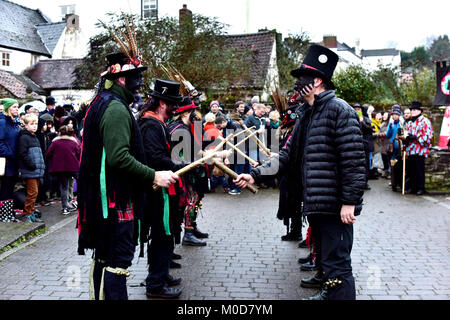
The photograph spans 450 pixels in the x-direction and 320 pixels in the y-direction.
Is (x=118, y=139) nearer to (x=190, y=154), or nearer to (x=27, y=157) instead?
(x=190, y=154)

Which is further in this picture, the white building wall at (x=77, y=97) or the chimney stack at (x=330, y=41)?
the chimney stack at (x=330, y=41)

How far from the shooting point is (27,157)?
8.12 meters

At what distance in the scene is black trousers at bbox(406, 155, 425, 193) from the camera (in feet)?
37.5

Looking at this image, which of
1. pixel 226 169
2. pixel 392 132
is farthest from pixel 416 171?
pixel 226 169

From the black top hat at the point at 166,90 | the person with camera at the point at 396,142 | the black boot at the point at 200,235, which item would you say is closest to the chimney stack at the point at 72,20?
the person with camera at the point at 396,142

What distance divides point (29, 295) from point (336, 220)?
3.09m

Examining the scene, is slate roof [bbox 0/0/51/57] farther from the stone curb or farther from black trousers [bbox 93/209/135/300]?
black trousers [bbox 93/209/135/300]

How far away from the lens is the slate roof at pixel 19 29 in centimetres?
3709

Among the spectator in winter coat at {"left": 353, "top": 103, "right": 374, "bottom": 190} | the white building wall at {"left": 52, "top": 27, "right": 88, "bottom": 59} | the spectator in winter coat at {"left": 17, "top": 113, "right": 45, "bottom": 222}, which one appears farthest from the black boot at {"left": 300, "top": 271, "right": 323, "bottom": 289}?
the white building wall at {"left": 52, "top": 27, "right": 88, "bottom": 59}

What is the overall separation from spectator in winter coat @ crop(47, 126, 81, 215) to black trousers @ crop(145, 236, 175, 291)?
471 cm

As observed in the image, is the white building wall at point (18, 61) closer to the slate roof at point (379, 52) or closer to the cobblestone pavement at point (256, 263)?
the cobblestone pavement at point (256, 263)

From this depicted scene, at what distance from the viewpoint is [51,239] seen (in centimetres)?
711

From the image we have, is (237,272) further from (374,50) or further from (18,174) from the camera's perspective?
(374,50)

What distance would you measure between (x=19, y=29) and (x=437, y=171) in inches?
1455
